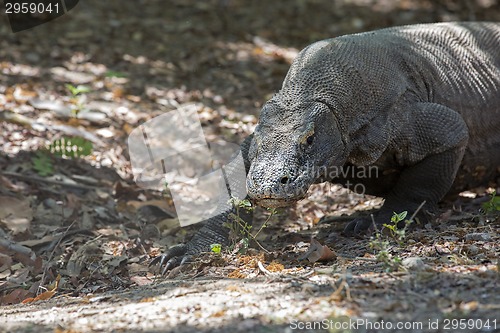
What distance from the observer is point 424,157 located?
5277mm

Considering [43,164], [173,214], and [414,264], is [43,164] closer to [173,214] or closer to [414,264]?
[173,214]

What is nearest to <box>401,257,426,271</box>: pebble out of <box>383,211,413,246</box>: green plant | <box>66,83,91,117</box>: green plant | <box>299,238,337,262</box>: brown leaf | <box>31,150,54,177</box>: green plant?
<box>383,211,413,246</box>: green plant

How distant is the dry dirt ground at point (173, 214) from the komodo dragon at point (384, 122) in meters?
0.31

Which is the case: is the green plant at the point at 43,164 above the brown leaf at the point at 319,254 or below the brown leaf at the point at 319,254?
below

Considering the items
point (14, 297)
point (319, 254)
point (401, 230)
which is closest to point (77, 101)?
point (14, 297)

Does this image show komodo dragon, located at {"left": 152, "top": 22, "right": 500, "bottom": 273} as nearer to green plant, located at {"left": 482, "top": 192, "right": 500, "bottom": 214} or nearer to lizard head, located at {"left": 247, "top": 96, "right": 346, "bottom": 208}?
lizard head, located at {"left": 247, "top": 96, "right": 346, "bottom": 208}

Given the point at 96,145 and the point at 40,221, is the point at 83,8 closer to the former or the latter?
the point at 96,145

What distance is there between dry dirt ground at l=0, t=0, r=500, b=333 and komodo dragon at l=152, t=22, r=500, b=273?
0.31 m

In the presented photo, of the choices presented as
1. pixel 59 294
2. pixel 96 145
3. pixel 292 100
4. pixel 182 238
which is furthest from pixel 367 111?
pixel 96 145

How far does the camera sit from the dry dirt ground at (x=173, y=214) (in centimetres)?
346

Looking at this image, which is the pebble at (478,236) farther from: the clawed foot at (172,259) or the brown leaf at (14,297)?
the brown leaf at (14,297)

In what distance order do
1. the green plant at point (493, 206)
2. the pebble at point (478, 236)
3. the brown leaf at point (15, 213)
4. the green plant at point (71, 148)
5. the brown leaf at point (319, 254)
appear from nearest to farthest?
the brown leaf at point (319, 254) < the pebble at point (478, 236) < the green plant at point (493, 206) < the brown leaf at point (15, 213) < the green plant at point (71, 148)

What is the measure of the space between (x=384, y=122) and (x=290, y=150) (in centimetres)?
97

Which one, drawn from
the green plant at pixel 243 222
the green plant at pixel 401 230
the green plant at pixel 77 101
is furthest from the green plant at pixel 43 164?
the green plant at pixel 401 230
